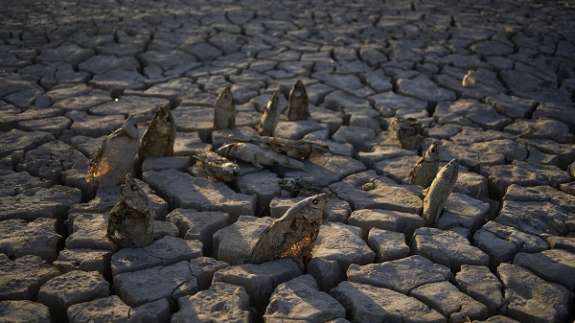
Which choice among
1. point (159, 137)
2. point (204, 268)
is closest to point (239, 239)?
point (204, 268)

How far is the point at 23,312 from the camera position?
215 cm

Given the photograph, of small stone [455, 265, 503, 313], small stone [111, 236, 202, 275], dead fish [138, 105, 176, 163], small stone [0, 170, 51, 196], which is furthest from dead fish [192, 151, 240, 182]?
small stone [455, 265, 503, 313]

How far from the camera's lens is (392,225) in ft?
9.38

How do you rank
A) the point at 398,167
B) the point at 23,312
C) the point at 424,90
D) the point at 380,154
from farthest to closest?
1. the point at 424,90
2. the point at 380,154
3. the point at 398,167
4. the point at 23,312

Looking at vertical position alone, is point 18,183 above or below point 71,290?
above

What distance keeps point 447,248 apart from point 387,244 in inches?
11.2

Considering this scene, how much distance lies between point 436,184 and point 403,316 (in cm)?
93

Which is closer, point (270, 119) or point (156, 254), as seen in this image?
point (156, 254)

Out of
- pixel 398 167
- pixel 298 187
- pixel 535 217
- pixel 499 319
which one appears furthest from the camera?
pixel 398 167

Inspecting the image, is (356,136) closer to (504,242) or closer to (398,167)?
(398,167)

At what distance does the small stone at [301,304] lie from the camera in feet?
7.23

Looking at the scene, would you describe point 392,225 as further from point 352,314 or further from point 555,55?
point 555,55

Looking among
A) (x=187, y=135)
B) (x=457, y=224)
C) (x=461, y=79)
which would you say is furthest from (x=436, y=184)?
(x=461, y=79)

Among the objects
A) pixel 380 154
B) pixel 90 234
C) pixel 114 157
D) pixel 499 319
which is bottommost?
pixel 499 319
